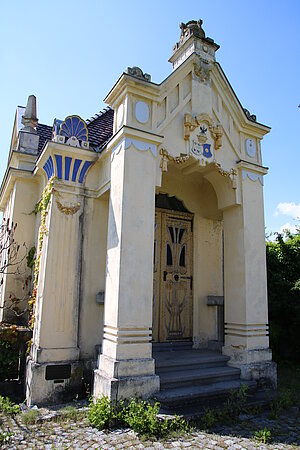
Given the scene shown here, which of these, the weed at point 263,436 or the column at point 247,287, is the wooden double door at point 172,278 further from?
the weed at point 263,436

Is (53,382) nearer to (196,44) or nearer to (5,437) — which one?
(5,437)

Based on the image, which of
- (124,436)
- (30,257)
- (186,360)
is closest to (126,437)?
(124,436)

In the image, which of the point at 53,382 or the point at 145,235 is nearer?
the point at 145,235

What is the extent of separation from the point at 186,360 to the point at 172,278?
2047 mm

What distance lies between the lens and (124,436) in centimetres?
418

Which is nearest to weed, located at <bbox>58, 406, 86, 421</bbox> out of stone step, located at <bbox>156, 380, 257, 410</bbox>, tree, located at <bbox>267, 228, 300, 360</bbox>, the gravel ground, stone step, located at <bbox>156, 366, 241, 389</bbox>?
the gravel ground

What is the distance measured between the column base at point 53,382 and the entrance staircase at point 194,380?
1.38 metres

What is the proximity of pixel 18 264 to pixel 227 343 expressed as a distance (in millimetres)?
4814

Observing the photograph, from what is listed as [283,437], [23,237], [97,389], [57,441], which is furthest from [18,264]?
[283,437]

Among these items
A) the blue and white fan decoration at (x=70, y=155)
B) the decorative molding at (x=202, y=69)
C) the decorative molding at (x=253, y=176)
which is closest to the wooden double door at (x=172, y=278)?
the decorative molding at (x=253, y=176)

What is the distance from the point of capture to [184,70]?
6.74 metres

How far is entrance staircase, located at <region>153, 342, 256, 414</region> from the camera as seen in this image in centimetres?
501

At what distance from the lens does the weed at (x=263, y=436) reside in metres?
4.23

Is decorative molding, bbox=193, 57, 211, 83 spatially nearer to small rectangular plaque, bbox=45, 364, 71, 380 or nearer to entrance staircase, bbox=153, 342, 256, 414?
entrance staircase, bbox=153, 342, 256, 414
